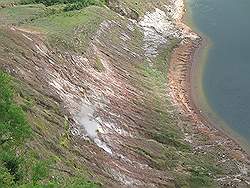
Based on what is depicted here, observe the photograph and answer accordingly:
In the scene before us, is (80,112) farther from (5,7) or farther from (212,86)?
(5,7)

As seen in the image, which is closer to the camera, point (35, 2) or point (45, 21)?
point (45, 21)

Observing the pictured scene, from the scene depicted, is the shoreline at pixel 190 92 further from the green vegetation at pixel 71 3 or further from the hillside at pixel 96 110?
the green vegetation at pixel 71 3

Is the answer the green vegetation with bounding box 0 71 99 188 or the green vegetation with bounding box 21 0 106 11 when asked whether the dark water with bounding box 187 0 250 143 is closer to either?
the green vegetation with bounding box 21 0 106 11

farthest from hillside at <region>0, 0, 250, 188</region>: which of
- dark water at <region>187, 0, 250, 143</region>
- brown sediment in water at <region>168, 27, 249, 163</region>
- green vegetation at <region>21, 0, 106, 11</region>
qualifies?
dark water at <region>187, 0, 250, 143</region>

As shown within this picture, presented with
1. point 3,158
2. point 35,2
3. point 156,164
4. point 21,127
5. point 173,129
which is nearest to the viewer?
point 3,158

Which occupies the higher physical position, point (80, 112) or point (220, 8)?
point (220, 8)

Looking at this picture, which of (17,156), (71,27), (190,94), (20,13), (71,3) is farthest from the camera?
(71,3)

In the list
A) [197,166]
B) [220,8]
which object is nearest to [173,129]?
[197,166]

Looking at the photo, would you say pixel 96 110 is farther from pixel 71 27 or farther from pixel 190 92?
pixel 71 27

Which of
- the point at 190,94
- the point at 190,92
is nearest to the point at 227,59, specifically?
the point at 190,92
